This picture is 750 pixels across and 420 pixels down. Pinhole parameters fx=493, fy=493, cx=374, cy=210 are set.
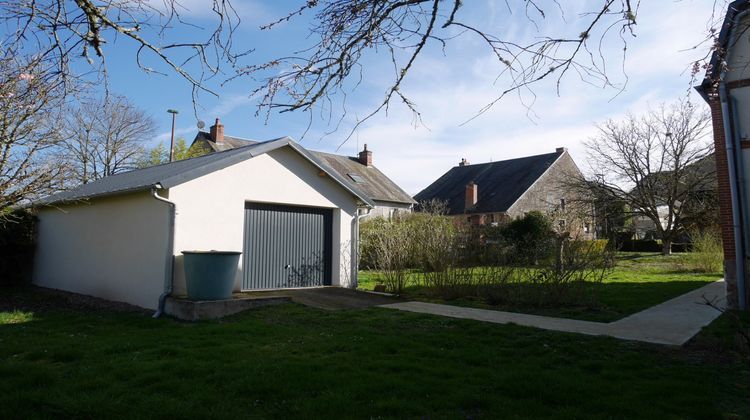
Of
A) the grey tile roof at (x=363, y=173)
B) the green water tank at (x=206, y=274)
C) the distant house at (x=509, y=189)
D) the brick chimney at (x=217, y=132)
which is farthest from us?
the distant house at (x=509, y=189)

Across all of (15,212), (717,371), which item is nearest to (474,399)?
(717,371)

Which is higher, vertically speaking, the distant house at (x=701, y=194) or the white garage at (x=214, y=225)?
→ the distant house at (x=701, y=194)

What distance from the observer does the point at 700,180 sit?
24.5 metres

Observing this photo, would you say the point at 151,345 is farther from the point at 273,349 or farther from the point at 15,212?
the point at 15,212

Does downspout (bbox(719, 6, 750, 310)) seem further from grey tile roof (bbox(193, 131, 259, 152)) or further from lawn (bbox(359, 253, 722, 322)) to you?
grey tile roof (bbox(193, 131, 259, 152))

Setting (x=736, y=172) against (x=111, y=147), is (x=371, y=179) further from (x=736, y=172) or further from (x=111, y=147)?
(x=736, y=172)

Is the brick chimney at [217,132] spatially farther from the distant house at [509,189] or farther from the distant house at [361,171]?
the distant house at [509,189]

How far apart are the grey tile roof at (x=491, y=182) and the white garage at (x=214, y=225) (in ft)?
71.0

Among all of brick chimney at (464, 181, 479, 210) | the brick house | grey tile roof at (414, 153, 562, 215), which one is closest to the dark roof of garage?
the brick house

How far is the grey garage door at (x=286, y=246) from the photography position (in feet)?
36.6

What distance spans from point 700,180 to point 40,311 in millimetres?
27426

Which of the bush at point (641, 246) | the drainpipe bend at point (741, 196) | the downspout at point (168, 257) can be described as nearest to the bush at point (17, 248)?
the downspout at point (168, 257)

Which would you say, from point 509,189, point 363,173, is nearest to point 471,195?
point 509,189

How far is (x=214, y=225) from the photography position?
10.2 meters
